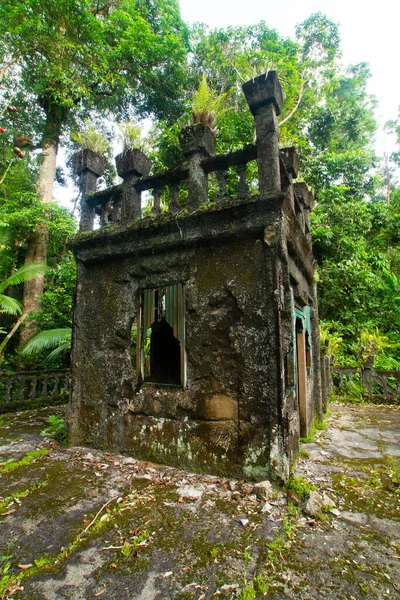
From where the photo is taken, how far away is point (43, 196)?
1238 cm

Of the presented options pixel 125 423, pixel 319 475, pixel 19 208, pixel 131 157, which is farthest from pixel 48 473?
pixel 19 208

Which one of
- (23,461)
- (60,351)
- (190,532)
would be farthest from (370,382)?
(60,351)

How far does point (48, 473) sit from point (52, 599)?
6.98 ft

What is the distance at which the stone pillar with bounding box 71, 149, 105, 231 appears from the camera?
5.38 meters

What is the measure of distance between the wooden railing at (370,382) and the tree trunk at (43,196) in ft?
31.9

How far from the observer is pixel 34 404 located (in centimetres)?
775

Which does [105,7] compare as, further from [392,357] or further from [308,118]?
[392,357]

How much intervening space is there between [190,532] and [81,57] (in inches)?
665

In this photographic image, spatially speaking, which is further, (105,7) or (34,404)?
(105,7)

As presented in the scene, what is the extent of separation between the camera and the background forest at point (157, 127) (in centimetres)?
1108

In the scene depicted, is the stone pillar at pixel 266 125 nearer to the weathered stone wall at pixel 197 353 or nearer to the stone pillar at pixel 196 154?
the weathered stone wall at pixel 197 353

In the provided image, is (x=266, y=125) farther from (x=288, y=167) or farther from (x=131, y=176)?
(x=131, y=176)

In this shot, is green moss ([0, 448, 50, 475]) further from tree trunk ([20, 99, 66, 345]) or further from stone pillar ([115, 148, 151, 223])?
tree trunk ([20, 99, 66, 345])

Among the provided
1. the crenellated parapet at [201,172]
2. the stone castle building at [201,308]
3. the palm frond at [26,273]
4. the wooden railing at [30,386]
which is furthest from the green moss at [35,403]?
the crenellated parapet at [201,172]
